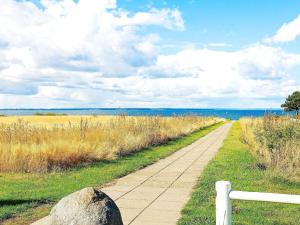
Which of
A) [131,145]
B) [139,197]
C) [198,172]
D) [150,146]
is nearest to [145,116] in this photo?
[150,146]

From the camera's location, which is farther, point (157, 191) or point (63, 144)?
point (63, 144)

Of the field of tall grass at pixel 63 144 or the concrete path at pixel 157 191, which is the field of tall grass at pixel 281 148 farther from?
the field of tall grass at pixel 63 144

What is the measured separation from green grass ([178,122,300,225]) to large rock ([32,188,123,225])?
2.47 metres

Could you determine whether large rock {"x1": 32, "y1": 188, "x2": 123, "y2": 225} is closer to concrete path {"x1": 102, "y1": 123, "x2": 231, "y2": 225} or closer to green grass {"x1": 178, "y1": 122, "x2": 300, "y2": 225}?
concrete path {"x1": 102, "y1": 123, "x2": 231, "y2": 225}

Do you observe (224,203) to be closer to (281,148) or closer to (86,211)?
(86,211)

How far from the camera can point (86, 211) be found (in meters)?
5.64

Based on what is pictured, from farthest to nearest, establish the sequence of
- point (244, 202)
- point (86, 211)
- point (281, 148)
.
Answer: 1. point (281, 148)
2. point (244, 202)
3. point (86, 211)

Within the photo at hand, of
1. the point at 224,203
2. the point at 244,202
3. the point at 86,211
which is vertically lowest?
the point at 244,202

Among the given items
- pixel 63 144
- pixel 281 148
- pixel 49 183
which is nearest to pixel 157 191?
pixel 49 183

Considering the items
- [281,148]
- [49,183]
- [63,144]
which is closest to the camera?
[49,183]

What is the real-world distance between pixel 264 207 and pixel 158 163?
7.65 meters

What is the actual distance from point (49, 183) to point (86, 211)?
6709mm

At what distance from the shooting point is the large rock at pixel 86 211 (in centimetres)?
559

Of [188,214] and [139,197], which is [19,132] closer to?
[139,197]
